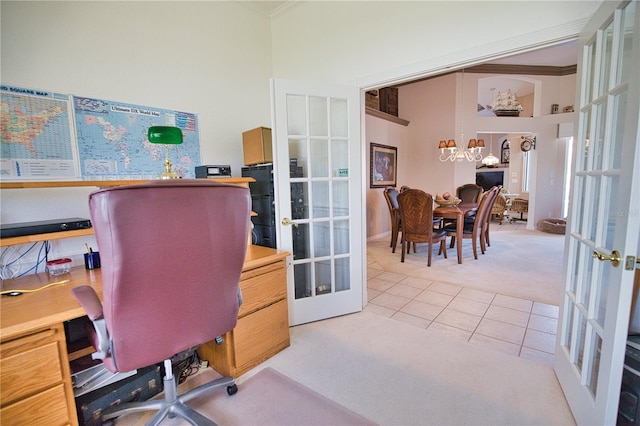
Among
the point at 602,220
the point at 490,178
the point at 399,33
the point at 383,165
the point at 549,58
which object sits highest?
the point at 549,58

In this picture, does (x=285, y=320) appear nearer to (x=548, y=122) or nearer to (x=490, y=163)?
(x=548, y=122)

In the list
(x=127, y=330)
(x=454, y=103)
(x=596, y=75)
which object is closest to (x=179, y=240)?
(x=127, y=330)

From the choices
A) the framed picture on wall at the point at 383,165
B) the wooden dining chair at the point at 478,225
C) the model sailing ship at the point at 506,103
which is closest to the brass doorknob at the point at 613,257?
the wooden dining chair at the point at 478,225

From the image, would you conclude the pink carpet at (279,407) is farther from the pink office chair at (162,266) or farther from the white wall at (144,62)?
the white wall at (144,62)

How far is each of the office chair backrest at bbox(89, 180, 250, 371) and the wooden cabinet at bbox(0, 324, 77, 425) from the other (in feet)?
0.93

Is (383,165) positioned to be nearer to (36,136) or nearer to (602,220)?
(602,220)

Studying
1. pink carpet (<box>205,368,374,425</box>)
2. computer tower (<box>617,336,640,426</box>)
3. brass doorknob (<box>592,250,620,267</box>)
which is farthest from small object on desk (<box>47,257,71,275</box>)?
computer tower (<box>617,336,640,426</box>)

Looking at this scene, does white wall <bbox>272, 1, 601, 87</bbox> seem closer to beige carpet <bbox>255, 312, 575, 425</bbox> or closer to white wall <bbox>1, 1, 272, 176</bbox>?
white wall <bbox>1, 1, 272, 176</bbox>

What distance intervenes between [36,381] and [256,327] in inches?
40.4

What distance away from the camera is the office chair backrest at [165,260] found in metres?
0.94

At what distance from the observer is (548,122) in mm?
6094

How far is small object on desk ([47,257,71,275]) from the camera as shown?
5.28 ft

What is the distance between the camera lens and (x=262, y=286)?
188 centimetres

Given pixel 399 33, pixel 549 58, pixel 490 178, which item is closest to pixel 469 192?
pixel 549 58
